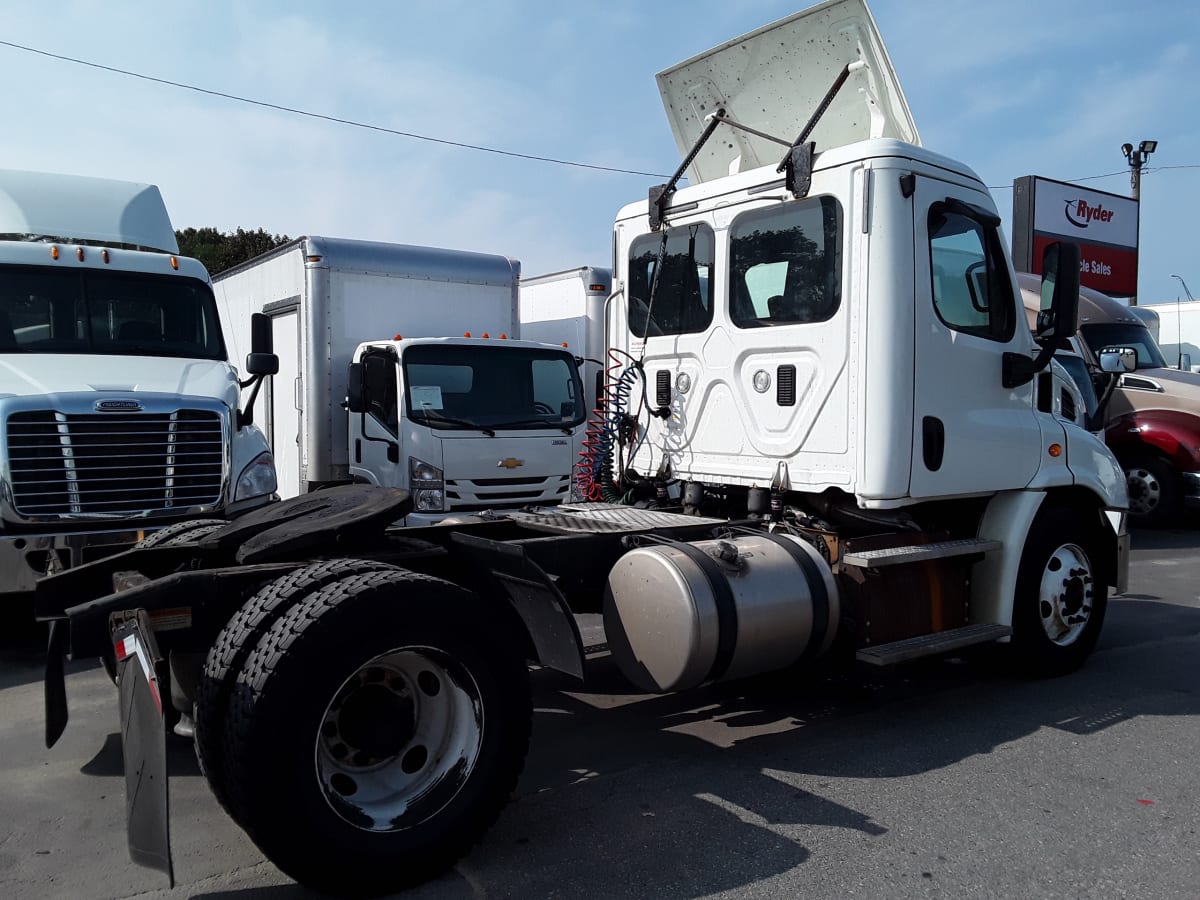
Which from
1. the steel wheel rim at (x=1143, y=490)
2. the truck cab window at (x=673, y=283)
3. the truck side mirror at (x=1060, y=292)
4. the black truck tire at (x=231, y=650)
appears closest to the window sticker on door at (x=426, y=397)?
the truck cab window at (x=673, y=283)

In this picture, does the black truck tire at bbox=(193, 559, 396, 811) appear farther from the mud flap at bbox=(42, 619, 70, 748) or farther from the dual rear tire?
the mud flap at bbox=(42, 619, 70, 748)

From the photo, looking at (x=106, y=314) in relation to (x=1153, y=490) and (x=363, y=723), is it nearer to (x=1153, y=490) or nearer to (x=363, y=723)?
(x=363, y=723)

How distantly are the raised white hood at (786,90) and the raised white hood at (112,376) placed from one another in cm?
396

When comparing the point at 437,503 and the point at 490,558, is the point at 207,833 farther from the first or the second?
the point at 437,503

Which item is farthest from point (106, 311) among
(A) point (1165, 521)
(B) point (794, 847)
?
(A) point (1165, 521)

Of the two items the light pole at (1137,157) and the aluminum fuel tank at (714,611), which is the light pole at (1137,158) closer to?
the light pole at (1137,157)

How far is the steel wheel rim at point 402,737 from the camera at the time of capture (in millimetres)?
3428

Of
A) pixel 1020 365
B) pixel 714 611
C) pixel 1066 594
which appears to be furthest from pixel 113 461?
pixel 1066 594

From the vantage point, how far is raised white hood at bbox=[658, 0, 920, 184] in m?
5.44

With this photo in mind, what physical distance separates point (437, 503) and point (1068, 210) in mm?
20836

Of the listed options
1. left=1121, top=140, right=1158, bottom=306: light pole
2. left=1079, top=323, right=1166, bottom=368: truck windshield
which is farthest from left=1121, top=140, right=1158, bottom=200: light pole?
left=1079, top=323, right=1166, bottom=368: truck windshield

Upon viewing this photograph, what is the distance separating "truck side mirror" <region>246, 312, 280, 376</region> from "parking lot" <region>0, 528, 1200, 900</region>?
295cm

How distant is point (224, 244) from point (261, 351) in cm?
2612

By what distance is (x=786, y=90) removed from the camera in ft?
19.2
